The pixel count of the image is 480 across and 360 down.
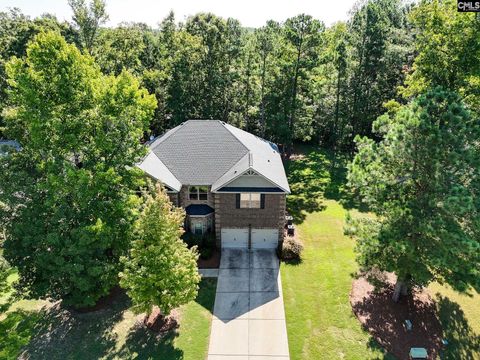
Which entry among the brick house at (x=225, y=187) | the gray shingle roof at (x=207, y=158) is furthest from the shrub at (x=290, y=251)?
the gray shingle roof at (x=207, y=158)

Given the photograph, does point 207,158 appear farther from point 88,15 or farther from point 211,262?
point 88,15

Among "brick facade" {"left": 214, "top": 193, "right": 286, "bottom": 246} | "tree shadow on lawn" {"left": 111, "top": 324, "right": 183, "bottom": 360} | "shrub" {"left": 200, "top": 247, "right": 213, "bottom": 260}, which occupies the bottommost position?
"tree shadow on lawn" {"left": 111, "top": 324, "right": 183, "bottom": 360}

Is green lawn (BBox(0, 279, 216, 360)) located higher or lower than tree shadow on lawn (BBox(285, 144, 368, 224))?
lower

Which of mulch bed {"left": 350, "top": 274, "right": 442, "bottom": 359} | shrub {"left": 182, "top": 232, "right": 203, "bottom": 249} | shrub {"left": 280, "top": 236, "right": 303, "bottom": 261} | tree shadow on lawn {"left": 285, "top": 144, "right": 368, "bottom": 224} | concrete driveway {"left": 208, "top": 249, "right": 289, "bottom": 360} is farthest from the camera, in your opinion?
tree shadow on lawn {"left": 285, "top": 144, "right": 368, "bottom": 224}

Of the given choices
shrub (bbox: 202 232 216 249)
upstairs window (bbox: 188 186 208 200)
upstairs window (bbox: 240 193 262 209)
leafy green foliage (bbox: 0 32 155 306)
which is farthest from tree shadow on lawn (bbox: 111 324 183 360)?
upstairs window (bbox: 188 186 208 200)

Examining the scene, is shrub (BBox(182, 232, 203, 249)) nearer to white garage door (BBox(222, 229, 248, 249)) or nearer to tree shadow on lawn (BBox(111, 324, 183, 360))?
white garage door (BBox(222, 229, 248, 249))

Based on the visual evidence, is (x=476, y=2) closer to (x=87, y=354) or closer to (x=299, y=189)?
(x=299, y=189)

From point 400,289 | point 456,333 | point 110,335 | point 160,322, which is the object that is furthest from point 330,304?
point 110,335

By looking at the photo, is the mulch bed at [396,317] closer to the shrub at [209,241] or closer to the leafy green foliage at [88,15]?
the shrub at [209,241]

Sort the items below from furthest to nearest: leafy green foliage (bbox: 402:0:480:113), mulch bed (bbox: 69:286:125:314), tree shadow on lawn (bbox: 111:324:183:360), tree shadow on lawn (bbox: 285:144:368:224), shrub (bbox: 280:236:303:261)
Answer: tree shadow on lawn (bbox: 285:144:368:224) → shrub (bbox: 280:236:303:261) → leafy green foliage (bbox: 402:0:480:113) → mulch bed (bbox: 69:286:125:314) → tree shadow on lawn (bbox: 111:324:183:360)
